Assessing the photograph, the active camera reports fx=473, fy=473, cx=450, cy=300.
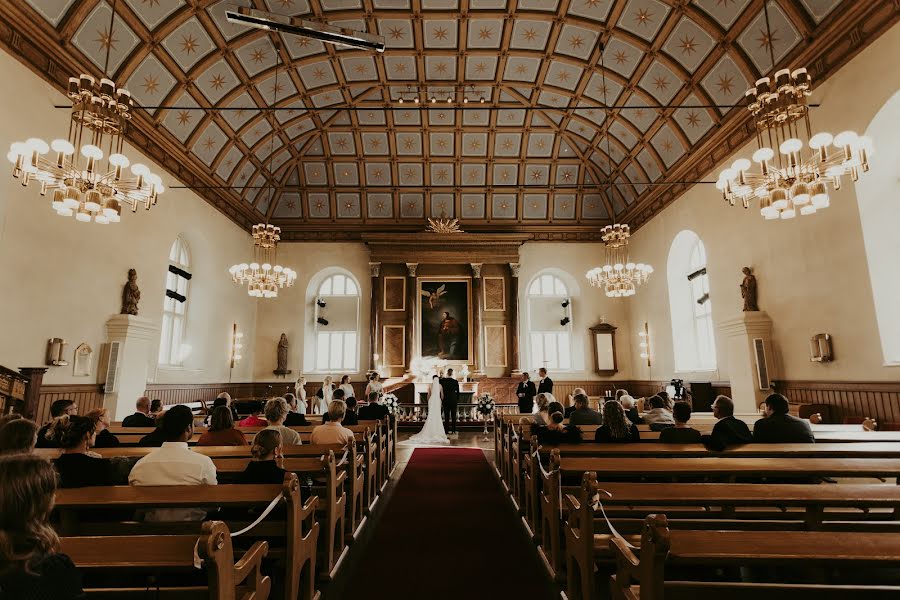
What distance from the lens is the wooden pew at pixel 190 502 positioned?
7.98ft

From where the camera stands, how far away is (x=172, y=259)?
37.0 ft

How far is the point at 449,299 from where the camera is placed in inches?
607

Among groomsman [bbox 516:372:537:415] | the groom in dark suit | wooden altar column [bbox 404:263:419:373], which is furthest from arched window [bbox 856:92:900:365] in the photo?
wooden altar column [bbox 404:263:419:373]

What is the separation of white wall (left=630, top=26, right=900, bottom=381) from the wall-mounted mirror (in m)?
4.36

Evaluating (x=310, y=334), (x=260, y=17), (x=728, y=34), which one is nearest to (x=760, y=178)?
(x=728, y=34)

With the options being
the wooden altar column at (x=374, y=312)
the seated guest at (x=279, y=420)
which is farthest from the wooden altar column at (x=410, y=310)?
the seated guest at (x=279, y=420)

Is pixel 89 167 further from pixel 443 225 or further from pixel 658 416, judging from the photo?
pixel 443 225

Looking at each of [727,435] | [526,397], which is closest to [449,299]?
[526,397]

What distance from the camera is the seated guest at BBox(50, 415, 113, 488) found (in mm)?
2822

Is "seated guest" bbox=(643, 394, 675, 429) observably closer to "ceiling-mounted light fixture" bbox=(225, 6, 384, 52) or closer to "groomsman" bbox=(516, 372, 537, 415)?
"groomsman" bbox=(516, 372, 537, 415)

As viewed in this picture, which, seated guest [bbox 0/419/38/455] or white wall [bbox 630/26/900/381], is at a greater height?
white wall [bbox 630/26/900/381]

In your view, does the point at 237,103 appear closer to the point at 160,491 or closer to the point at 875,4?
the point at 160,491

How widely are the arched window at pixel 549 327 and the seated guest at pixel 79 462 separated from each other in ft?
44.0

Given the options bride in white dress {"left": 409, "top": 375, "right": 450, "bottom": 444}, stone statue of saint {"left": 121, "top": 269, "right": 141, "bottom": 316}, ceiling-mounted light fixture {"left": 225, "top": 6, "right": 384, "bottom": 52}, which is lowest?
bride in white dress {"left": 409, "top": 375, "right": 450, "bottom": 444}
